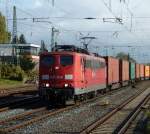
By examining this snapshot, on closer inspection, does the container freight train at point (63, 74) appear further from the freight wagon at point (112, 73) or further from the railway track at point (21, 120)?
the freight wagon at point (112, 73)

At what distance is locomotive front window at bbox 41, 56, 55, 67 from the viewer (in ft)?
82.6

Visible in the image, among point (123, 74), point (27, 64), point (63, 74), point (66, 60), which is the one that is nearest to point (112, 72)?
point (123, 74)

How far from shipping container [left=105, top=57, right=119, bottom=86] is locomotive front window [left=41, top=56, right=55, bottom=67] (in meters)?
14.7

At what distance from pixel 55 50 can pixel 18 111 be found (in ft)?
17.7

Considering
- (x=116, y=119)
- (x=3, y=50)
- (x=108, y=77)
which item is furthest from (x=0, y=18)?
(x=116, y=119)

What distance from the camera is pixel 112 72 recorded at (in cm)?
4309

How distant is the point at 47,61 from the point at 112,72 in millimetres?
18429

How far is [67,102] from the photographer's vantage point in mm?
25375

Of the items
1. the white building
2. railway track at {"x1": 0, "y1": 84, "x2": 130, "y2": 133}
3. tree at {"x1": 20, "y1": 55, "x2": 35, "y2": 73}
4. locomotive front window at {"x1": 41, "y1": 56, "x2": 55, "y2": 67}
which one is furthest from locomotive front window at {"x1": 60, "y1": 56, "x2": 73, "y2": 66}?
the white building

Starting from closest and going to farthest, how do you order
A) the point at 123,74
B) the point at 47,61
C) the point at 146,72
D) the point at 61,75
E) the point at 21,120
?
the point at 21,120, the point at 61,75, the point at 47,61, the point at 123,74, the point at 146,72

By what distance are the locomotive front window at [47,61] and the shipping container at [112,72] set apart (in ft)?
48.2

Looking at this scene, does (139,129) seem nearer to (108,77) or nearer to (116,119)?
(116,119)

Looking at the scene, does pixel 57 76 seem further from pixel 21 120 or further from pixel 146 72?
pixel 146 72

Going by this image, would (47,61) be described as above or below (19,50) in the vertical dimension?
below
